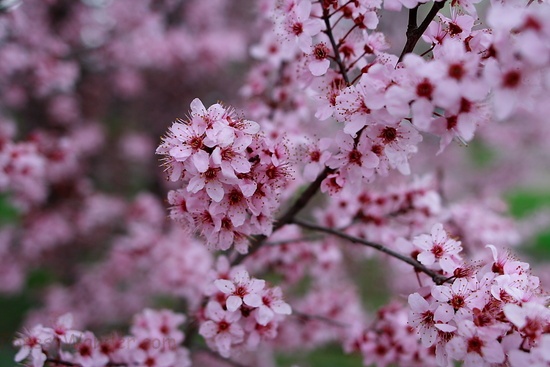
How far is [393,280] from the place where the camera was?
5.55 metres

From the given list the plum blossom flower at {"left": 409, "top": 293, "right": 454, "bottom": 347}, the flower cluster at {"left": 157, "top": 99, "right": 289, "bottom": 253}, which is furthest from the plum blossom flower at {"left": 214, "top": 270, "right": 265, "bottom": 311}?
the plum blossom flower at {"left": 409, "top": 293, "right": 454, "bottom": 347}

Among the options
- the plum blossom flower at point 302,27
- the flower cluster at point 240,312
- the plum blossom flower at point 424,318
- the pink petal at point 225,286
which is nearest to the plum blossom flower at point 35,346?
the flower cluster at point 240,312

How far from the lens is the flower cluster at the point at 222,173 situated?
4.30 feet

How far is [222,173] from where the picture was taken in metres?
1.31

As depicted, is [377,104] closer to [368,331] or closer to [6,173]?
[368,331]

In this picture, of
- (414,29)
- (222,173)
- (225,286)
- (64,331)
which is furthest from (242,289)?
(414,29)

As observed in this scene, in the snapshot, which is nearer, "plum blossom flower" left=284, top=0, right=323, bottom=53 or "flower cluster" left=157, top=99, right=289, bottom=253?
"flower cluster" left=157, top=99, right=289, bottom=253

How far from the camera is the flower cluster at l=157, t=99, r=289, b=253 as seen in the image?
4.30ft

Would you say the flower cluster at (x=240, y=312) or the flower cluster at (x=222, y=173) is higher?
the flower cluster at (x=222, y=173)

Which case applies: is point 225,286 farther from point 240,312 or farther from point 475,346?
point 475,346

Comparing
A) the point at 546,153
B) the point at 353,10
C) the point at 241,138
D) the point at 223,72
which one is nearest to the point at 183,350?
the point at 241,138

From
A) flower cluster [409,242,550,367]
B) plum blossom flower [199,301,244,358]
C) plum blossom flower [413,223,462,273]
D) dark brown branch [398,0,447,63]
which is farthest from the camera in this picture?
plum blossom flower [199,301,244,358]

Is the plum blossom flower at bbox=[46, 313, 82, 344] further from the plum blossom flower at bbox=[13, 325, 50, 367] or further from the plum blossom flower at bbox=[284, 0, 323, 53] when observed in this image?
the plum blossom flower at bbox=[284, 0, 323, 53]

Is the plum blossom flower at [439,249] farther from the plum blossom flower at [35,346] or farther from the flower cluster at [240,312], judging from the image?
the plum blossom flower at [35,346]
